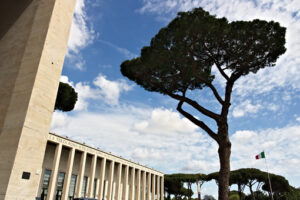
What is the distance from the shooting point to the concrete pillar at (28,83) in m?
6.69

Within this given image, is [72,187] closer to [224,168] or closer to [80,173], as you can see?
[80,173]

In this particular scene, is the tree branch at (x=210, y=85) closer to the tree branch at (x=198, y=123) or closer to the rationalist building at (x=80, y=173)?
the tree branch at (x=198, y=123)

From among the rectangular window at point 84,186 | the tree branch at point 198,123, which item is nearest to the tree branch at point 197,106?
the tree branch at point 198,123

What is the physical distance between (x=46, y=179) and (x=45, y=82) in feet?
51.0

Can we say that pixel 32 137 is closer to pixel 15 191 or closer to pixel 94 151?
pixel 15 191

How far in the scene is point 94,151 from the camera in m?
24.1

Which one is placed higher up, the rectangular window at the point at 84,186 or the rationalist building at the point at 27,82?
the rationalist building at the point at 27,82

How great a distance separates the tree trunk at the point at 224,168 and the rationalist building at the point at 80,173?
Answer: 1405 centimetres

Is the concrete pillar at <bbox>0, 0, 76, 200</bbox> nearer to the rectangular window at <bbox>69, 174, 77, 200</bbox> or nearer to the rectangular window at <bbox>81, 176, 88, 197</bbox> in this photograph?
the rectangular window at <bbox>69, 174, 77, 200</bbox>

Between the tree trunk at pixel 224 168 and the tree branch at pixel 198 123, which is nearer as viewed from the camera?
the tree trunk at pixel 224 168

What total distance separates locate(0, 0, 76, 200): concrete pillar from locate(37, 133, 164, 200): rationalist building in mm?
11390

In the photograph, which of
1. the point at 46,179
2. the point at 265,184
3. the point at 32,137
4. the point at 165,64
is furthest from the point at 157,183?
the point at 32,137

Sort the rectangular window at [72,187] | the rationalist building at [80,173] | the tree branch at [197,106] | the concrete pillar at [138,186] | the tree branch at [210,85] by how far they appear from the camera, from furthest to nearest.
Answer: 1. the concrete pillar at [138,186]
2. the rectangular window at [72,187]
3. the rationalist building at [80,173]
4. the tree branch at [210,85]
5. the tree branch at [197,106]

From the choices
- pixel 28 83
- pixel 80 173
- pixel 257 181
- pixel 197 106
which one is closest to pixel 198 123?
pixel 197 106
